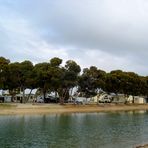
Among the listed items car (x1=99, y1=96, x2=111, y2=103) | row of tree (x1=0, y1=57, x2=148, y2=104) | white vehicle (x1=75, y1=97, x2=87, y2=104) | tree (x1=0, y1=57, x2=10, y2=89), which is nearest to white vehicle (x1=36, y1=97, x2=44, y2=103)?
row of tree (x1=0, y1=57, x2=148, y2=104)

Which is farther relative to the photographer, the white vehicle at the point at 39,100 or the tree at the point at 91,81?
the white vehicle at the point at 39,100

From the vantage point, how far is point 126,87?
152 meters

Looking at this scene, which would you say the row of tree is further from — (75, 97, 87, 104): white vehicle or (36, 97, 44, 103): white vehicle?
(36, 97, 44, 103): white vehicle

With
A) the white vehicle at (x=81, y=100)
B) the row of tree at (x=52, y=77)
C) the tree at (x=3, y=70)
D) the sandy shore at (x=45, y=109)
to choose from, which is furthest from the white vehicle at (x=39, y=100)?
the sandy shore at (x=45, y=109)

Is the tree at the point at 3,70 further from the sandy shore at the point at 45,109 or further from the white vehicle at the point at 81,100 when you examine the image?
the white vehicle at the point at 81,100

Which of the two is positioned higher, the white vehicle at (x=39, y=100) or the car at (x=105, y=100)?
the car at (x=105, y=100)

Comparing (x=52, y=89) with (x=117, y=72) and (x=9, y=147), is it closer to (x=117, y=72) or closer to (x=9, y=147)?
(x=117, y=72)

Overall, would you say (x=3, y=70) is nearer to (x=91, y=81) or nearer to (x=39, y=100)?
(x=39, y=100)

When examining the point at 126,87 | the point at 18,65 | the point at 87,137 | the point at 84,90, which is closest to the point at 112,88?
the point at 126,87

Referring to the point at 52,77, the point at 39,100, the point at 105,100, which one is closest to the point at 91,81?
the point at 39,100

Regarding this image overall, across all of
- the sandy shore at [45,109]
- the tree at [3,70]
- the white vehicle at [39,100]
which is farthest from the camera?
the white vehicle at [39,100]

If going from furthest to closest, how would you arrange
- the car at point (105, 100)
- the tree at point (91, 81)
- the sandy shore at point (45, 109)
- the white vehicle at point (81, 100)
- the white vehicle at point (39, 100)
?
the car at point (105, 100) < the white vehicle at point (81, 100) < the white vehicle at point (39, 100) < the tree at point (91, 81) < the sandy shore at point (45, 109)

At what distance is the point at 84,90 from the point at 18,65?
987 inches

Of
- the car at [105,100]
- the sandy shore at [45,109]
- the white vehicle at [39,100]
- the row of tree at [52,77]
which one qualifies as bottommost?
the sandy shore at [45,109]
